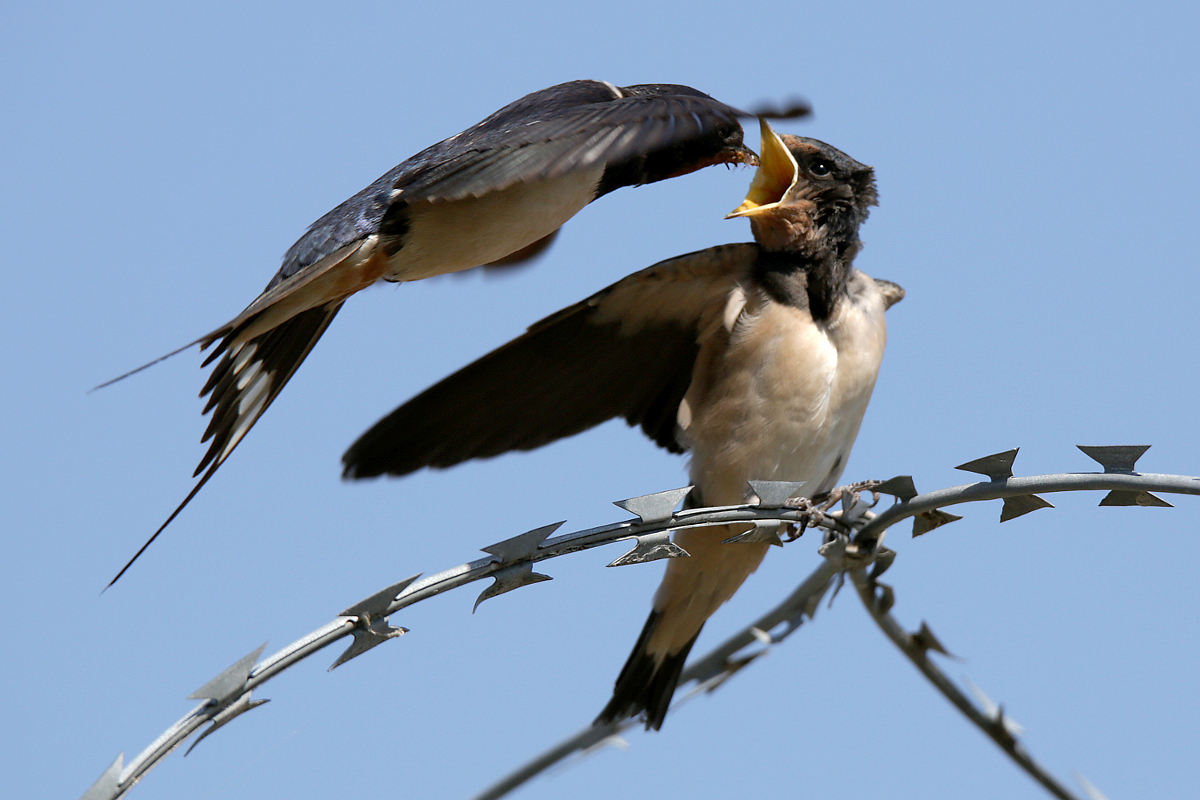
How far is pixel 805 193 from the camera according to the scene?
11.2 feet

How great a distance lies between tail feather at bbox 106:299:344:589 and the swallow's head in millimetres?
1249

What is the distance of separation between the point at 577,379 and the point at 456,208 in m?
0.93

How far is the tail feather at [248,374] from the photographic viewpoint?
115 inches

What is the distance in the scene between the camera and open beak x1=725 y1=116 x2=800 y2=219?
11.2 ft

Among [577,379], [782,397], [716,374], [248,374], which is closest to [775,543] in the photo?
[782,397]

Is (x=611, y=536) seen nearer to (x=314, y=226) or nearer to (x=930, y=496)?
(x=930, y=496)

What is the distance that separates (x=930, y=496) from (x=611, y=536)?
0.77 meters

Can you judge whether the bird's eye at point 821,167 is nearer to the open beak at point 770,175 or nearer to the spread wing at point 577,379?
the open beak at point 770,175

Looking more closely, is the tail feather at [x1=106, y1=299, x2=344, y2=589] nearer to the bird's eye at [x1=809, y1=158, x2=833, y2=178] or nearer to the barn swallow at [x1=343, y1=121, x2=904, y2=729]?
the barn swallow at [x1=343, y1=121, x2=904, y2=729]

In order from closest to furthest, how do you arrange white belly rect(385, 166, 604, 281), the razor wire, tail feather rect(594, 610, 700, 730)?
the razor wire → white belly rect(385, 166, 604, 281) → tail feather rect(594, 610, 700, 730)

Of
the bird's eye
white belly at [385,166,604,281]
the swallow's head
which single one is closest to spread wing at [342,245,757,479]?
the swallow's head

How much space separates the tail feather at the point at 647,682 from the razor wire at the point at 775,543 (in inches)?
19.1

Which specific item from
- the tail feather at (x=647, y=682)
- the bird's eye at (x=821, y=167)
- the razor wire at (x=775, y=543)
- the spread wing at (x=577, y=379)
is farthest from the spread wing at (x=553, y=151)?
the tail feather at (x=647, y=682)

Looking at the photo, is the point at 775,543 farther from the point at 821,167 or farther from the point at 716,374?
the point at 821,167
